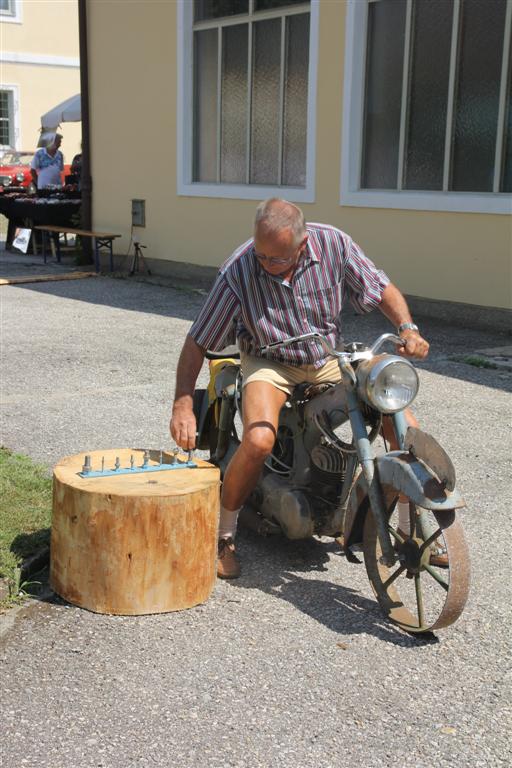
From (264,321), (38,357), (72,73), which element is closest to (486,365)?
(38,357)

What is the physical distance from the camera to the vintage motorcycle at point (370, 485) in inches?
133

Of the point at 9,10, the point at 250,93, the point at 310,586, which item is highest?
the point at 9,10

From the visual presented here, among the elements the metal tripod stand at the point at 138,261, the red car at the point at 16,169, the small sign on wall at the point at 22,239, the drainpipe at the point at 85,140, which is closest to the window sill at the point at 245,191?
the metal tripod stand at the point at 138,261

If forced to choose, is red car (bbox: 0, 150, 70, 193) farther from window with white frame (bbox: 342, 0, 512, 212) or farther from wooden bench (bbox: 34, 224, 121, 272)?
window with white frame (bbox: 342, 0, 512, 212)

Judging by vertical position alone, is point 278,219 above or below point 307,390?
above

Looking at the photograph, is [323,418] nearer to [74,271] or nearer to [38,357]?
[38,357]

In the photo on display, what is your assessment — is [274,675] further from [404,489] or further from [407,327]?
[407,327]

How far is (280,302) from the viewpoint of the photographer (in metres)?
4.07

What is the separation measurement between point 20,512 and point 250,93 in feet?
30.1

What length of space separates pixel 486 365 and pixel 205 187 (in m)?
6.08

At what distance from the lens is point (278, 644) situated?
11.5 ft

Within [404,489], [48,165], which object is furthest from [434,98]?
[48,165]

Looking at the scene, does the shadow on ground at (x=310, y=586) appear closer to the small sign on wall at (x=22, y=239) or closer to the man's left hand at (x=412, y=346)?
the man's left hand at (x=412, y=346)

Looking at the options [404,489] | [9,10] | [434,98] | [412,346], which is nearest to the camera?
[404,489]
